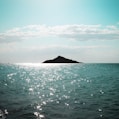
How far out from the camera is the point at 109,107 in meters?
30.3

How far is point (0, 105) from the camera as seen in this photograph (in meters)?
31.0

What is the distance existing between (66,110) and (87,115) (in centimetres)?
330

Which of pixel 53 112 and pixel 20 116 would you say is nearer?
pixel 20 116

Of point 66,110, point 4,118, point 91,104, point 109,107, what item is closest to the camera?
point 4,118

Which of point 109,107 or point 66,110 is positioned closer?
point 66,110

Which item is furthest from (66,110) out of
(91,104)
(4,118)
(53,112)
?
(4,118)

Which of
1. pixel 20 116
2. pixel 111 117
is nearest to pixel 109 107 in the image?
pixel 111 117

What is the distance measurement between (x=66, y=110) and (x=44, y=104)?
5203 millimetres

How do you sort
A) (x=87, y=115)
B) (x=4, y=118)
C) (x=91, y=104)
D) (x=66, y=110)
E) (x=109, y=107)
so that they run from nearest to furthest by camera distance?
1. (x=4, y=118)
2. (x=87, y=115)
3. (x=66, y=110)
4. (x=109, y=107)
5. (x=91, y=104)

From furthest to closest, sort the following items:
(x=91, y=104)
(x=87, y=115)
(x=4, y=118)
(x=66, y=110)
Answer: (x=91, y=104) → (x=66, y=110) → (x=87, y=115) → (x=4, y=118)

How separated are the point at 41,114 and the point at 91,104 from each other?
9089mm

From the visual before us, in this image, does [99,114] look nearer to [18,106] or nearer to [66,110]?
[66,110]

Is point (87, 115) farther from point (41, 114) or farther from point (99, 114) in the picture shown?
point (41, 114)

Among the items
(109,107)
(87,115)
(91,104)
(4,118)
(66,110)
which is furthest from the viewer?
(91,104)
